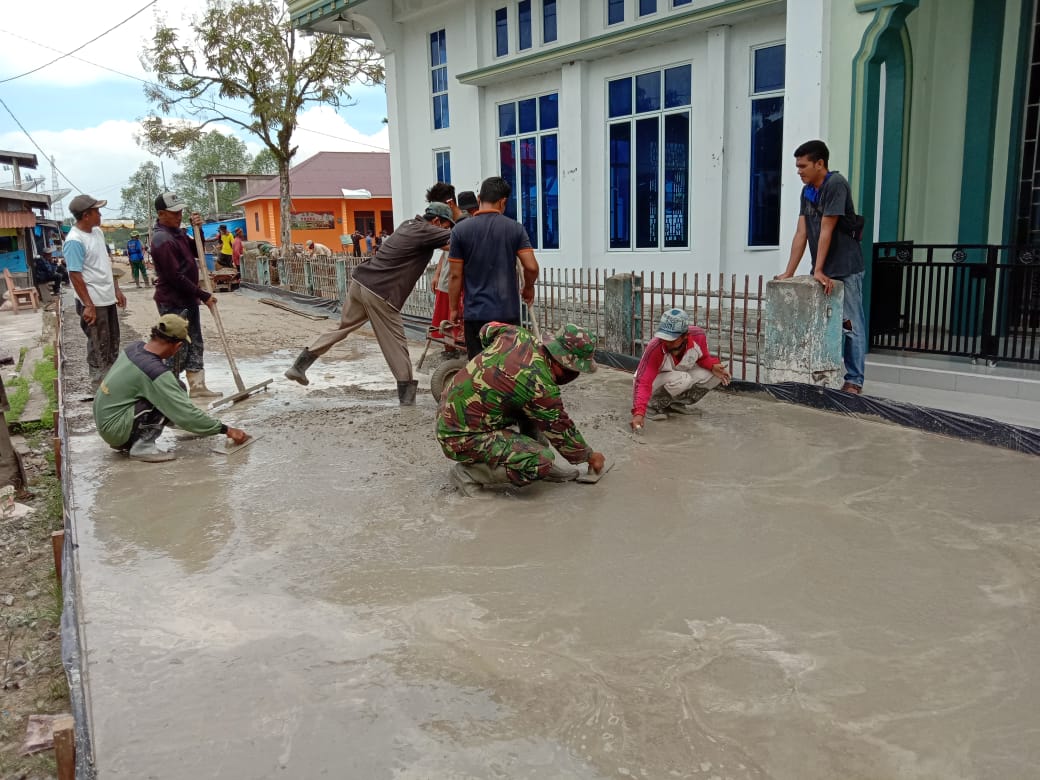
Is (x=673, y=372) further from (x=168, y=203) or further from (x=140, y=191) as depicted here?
(x=140, y=191)

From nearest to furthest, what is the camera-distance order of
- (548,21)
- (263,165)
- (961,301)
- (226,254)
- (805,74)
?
1. (961,301)
2. (805,74)
3. (548,21)
4. (226,254)
5. (263,165)

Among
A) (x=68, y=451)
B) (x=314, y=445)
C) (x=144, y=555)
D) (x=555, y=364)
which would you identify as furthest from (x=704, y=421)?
(x=68, y=451)

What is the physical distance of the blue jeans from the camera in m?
6.12

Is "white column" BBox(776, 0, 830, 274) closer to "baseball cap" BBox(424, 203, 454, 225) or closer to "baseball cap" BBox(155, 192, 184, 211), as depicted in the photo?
"baseball cap" BBox(424, 203, 454, 225)

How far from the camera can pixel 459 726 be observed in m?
2.38

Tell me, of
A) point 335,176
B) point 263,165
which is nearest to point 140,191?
point 263,165

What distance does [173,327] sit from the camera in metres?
5.07

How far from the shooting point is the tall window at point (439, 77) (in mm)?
14727

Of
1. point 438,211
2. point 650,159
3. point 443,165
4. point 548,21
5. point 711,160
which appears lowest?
point 438,211

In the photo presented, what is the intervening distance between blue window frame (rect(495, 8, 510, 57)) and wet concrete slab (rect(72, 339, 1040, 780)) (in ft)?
33.6

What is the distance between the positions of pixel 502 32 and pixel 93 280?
8.92 m

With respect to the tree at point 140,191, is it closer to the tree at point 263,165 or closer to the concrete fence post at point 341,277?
the tree at point 263,165

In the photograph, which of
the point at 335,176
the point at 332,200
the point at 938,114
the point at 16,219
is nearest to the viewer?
the point at 938,114

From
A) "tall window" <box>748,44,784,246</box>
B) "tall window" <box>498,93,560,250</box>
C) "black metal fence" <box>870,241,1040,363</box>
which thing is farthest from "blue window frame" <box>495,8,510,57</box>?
"black metal fence" <box>870,241,1040,363</box>
